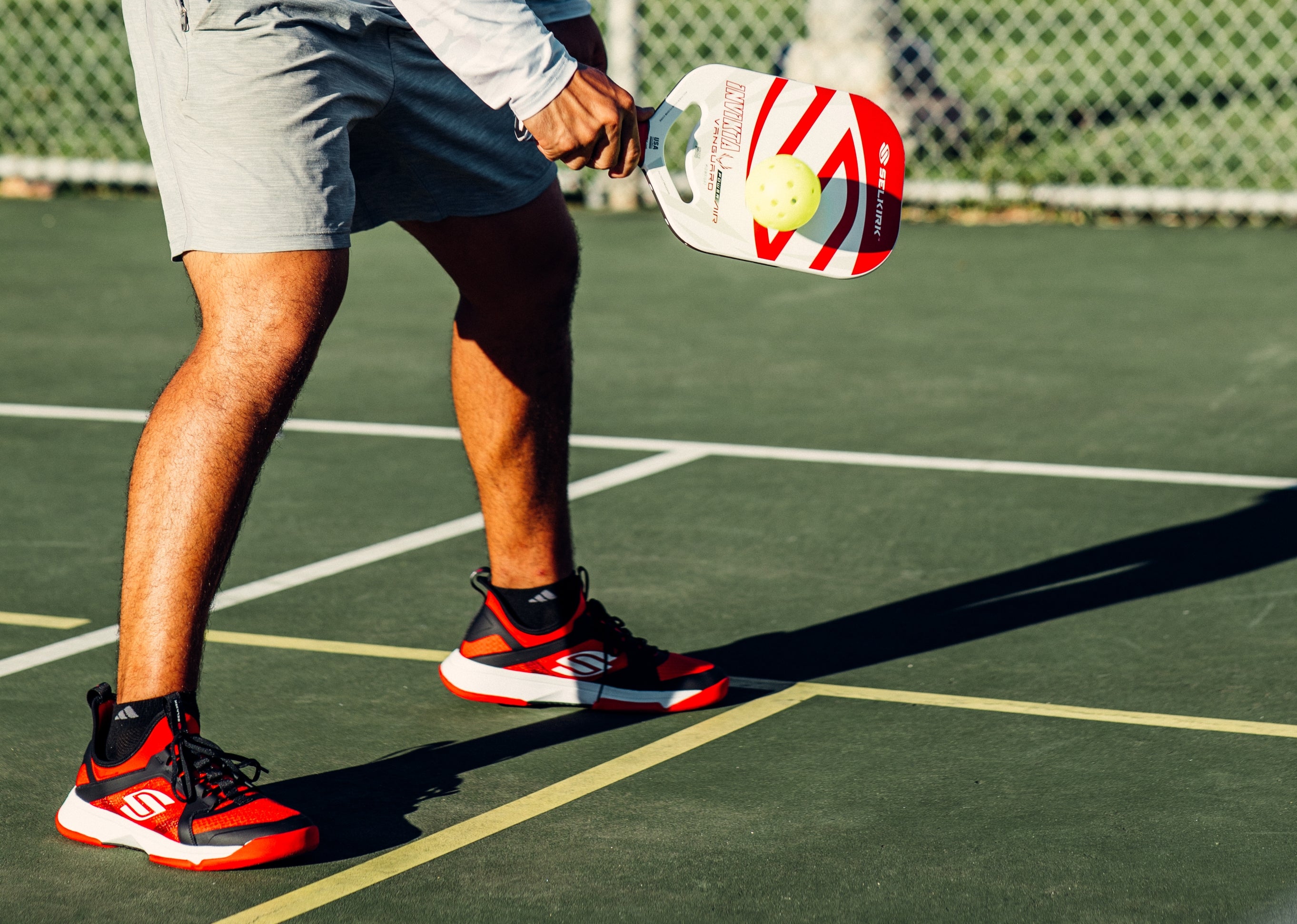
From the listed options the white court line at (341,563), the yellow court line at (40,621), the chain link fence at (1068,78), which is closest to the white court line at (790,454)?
the white court line at (341,563)

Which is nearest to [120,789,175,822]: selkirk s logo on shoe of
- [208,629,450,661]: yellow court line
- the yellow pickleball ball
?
[208,629,450,661]: yellow court line

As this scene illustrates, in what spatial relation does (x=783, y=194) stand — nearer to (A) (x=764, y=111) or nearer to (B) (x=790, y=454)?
(A) (x=764, y=111)

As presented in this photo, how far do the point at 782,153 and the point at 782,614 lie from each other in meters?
1.15

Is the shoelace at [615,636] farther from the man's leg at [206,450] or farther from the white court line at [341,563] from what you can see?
the man's leg at [206,450]

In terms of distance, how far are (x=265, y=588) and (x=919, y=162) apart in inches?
287

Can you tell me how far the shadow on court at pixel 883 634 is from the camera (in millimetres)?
3246

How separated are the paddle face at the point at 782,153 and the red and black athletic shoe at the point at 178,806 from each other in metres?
1.21

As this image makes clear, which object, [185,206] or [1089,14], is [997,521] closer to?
[185,206]

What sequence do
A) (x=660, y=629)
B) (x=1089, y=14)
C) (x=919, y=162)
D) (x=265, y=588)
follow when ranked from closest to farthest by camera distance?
1. (x=660, y=629)
2. (x=265, y=588)
3. (x=919, y=162)
4. (x=1089, y=14)

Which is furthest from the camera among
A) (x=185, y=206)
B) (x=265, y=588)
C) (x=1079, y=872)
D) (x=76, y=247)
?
(x=76, y=247)

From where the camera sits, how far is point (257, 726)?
362cm

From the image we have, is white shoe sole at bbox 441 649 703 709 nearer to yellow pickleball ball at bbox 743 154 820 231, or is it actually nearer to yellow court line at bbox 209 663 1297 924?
yellow court line at bbox 209 663 1297 924

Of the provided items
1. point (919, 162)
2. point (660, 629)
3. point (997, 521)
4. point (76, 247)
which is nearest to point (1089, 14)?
point (919, 162)

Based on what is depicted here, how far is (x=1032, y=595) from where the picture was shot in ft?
14.6
